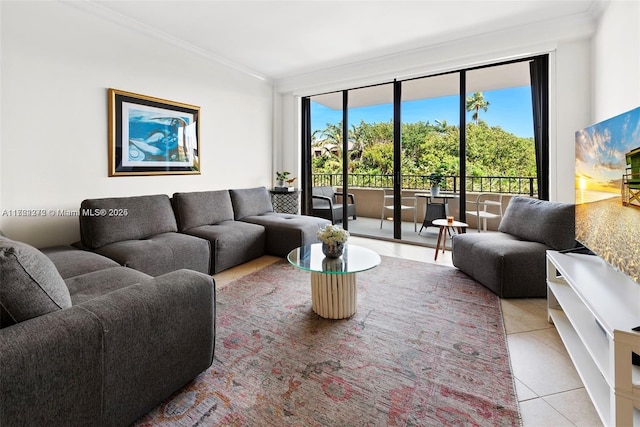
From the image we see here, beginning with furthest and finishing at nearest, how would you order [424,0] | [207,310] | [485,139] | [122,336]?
[485,139] → [424,0] → [207,310] → [122,336]

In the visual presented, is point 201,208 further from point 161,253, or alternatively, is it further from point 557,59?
point 557,59

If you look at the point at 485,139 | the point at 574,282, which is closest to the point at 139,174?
the point at 574,282

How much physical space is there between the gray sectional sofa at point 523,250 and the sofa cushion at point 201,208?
2.90 m

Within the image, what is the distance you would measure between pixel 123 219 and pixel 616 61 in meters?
4.57

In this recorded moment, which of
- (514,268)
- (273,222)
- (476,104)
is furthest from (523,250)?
(273,222)

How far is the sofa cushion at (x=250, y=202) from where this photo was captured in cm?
439

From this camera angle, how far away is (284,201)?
5.23m

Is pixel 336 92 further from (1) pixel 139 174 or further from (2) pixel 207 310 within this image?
(2) pixel 207 310

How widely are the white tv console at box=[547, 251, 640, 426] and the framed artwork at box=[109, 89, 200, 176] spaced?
397 centimetres

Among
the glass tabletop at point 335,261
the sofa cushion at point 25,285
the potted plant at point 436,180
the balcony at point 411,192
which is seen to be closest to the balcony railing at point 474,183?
the balcony at point 411,192

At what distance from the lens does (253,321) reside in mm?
2260

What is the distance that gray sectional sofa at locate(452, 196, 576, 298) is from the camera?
2645mm

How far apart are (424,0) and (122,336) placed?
3.49 m

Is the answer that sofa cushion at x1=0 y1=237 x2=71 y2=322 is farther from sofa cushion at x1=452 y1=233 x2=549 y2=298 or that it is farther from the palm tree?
the palm tree
